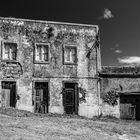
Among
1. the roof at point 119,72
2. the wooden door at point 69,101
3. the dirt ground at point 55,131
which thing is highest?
the roof at point 119,72

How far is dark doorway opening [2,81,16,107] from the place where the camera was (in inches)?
782

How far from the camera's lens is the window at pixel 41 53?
20.9 m

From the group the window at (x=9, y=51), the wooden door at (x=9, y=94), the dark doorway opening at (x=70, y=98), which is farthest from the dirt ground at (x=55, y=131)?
the window at (x=9, y=51)

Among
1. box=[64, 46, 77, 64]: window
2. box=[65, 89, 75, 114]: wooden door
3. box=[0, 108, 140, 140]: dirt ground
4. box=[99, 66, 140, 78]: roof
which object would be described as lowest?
box=[0, 108, 140, 140]: dirt ground

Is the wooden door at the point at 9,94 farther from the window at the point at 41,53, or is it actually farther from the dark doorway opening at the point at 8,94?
the window at the point at 41,53

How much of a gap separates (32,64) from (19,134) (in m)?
8.97

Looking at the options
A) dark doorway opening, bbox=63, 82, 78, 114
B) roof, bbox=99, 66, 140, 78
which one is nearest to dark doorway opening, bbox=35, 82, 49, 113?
dark doorway opening, bbox=63, 82, 78, 114

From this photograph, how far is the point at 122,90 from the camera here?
75.0 ft

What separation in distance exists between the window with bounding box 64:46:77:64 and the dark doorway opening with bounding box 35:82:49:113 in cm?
261

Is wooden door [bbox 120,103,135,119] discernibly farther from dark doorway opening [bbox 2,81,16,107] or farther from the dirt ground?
dark doorway opening [bbox 2,81,16,107]

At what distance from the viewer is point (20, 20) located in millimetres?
20766

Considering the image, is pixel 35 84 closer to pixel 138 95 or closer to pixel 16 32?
pixel 16 32

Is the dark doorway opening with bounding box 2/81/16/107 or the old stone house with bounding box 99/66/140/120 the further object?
the old stone house with bounding box 99/66/140/120

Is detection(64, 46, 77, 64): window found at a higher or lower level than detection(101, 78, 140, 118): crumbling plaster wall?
higher
